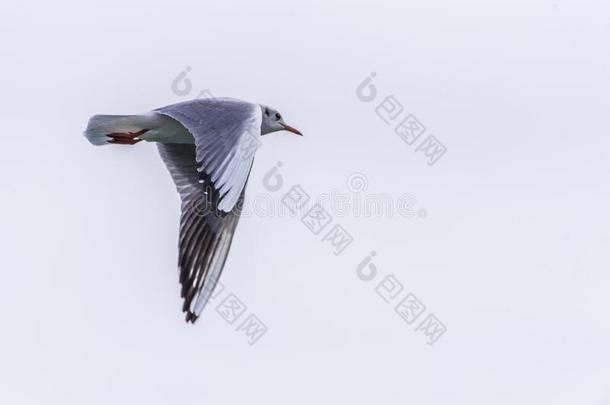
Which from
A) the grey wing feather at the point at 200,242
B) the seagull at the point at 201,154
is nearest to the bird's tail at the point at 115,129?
the seagull at the point at 201,154

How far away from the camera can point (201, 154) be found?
7.23 m

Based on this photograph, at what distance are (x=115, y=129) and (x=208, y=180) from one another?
1.10 metres

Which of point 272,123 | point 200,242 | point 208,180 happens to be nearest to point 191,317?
point 200,242

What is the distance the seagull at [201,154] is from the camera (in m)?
7.20

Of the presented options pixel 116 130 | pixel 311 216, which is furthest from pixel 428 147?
pixel 116 130

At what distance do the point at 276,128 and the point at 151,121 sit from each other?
123cm

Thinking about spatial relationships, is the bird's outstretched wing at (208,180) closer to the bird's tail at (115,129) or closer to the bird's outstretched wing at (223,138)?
→ the bird's outstretched wing at (223,138)

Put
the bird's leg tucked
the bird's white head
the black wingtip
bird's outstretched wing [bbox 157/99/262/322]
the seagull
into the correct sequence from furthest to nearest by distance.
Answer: the bird's white head
the bird's leg tucked
the black wingtip
the seagull
bird's outstretched wing [bbox 157/99/262/322]

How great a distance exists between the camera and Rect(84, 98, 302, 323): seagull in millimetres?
7195

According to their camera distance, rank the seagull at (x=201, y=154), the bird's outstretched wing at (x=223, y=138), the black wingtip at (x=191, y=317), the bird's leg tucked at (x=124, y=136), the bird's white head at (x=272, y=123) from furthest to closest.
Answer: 1. the bird's white head at (x=272, y=123)
2. the bird's leg tucked at (x=124, y=136)
3. the black wingtip at (x=191, y=317)
4. the seagull at (x=201, y=154)
5. the bird's outstretched wing at (x=223, y=138)

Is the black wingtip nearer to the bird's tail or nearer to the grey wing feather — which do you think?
the grey wing feather

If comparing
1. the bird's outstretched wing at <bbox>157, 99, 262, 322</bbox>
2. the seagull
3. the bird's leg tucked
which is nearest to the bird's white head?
the seagull

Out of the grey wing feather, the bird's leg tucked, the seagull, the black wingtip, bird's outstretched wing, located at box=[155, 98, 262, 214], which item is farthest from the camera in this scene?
the bird's leg tucked

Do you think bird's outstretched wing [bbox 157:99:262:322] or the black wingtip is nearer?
bird's outstretched wing [bbox 157:99:262:322]
